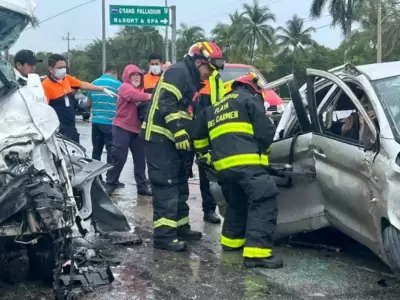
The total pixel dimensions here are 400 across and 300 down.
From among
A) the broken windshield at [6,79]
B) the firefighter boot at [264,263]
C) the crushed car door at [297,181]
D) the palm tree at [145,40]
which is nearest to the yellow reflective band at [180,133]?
the crushed car door at [297,181]

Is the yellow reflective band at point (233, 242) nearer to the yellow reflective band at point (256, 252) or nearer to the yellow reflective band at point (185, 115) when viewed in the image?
the yellow reflective band at point (256, 252)

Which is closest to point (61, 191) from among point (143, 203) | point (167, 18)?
point (143, 203)

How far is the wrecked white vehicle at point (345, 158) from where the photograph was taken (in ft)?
15.3

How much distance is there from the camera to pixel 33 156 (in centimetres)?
459

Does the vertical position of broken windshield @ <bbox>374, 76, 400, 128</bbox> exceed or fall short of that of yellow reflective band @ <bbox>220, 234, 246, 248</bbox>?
it exceeds it

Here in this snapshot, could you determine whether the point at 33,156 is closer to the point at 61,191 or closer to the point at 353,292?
the point at 61,191

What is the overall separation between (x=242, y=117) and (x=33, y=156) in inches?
69.0

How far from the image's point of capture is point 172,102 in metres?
6.00

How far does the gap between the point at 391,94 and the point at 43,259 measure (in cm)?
275

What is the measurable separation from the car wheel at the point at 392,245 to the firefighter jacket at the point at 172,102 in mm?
2033

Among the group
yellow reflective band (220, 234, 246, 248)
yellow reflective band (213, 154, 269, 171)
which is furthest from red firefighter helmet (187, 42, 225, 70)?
yellow reflective band (220, 234, 246, 248)

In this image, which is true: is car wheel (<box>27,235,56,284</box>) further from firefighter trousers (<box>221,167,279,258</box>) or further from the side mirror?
the side mirror

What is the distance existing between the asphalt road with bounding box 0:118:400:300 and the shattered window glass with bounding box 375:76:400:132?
1229mm

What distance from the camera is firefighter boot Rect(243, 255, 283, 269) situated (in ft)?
18.1
